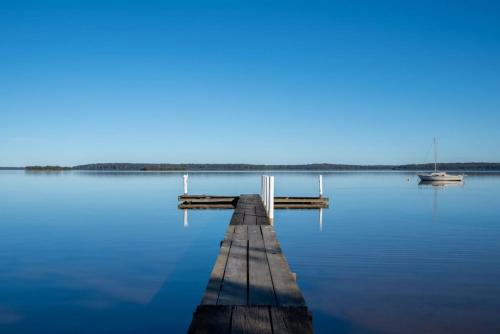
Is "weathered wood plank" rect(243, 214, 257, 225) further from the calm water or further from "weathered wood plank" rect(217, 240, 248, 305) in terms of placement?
"weathered wood plank" rect(217, 240, 248, 305)

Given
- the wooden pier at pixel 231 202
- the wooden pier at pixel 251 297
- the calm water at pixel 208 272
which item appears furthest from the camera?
the wooden pier at pixel 231 202

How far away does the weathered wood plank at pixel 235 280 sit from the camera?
528cm

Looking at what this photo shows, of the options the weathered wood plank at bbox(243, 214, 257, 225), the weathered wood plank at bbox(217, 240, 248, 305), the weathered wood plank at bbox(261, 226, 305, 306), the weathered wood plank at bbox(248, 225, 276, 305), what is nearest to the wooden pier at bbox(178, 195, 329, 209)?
the weathered wood plank at bbox(243, 214, 257, 225)

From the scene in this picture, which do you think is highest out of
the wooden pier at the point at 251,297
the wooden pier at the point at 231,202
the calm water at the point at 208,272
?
the wooden pier at the point at 251,297

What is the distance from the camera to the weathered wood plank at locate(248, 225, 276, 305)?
17.4 feet

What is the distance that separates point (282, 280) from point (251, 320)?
166cm

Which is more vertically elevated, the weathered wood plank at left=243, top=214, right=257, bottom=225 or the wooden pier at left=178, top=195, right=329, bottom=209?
the weathered wood plank at left=243, top=214, right=257, bottom=225

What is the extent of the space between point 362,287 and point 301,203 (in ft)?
54.9

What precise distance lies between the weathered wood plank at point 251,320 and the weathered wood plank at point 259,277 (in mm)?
355

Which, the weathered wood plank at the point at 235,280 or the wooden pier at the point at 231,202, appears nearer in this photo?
the weathered wood plank at the point at 235,280

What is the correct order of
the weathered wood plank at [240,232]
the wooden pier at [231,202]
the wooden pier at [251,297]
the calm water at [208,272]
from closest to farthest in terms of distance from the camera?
the wooden pier at [251,297], the calm water at [208,272], the weathered wood plank at [240,232], the wooden pier at [231,202]

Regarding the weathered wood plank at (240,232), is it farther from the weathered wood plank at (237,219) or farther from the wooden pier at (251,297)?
the wooden pier at (251,297)

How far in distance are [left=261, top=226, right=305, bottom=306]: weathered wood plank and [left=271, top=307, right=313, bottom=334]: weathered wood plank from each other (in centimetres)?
29

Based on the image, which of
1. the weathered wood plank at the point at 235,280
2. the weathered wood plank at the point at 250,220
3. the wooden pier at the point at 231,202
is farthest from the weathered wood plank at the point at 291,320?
the wooden pier at the point at 231,202
